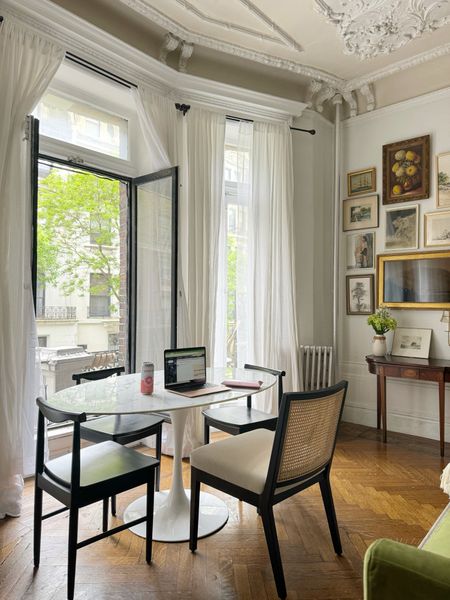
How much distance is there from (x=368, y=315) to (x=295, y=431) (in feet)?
9.44

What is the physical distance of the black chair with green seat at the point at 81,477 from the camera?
1.79 metres

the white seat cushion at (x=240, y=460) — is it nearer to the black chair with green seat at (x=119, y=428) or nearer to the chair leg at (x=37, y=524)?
the black chair with green seat at (x=119, y=428)

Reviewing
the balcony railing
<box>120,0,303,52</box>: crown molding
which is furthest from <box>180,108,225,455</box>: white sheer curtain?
the balcony railing

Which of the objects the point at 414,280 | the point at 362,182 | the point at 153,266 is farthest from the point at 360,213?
the point at 153,266

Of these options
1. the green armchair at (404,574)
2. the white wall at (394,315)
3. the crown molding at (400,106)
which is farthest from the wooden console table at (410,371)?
the green armchair at (404,574)

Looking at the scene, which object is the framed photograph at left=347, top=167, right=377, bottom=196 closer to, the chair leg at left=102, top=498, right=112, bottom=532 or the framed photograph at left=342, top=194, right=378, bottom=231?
the framed photograph at left=342, top=194, right=378, bottom=231

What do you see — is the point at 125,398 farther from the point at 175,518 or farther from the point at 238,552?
the point at 238,552

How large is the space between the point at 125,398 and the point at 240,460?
2.14 feet

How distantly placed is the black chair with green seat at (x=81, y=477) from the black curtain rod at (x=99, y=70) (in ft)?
8.15

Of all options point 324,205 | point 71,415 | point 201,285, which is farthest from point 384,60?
point 71,415

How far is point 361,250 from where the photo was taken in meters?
4.50

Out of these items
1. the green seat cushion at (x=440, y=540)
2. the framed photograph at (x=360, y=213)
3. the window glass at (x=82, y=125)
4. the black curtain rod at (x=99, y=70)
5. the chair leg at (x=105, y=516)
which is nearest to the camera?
the green seat cushion at (x=440, y=540)

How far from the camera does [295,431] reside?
188cm

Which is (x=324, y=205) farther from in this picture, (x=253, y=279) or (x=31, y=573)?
(x=31, y=573)
